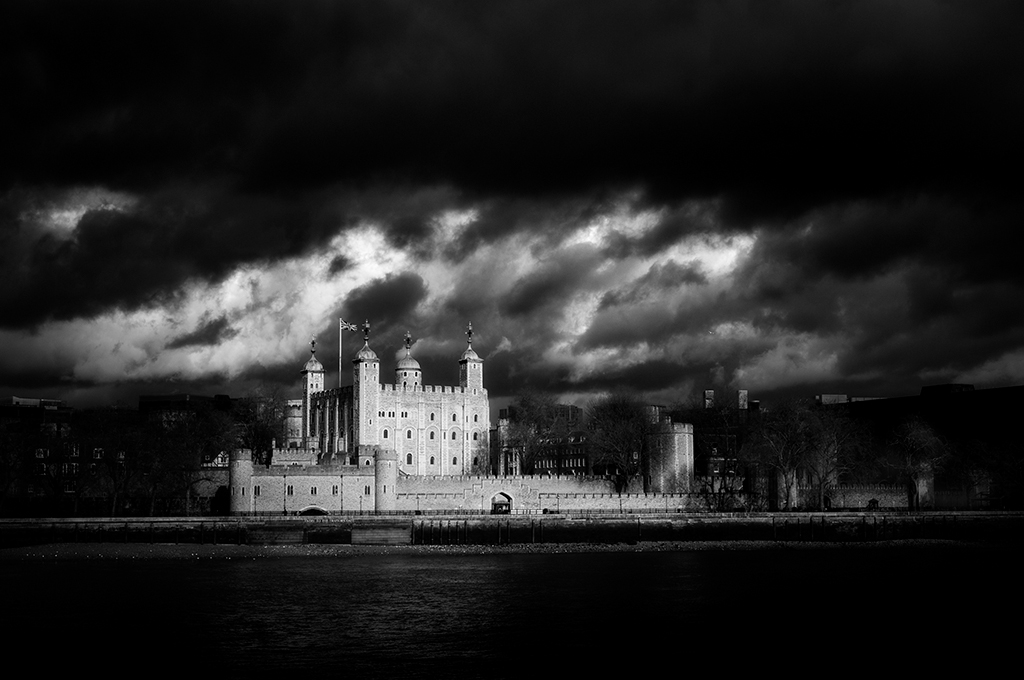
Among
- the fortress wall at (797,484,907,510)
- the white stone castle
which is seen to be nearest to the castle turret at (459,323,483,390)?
the white stone castle

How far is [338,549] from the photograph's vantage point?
70.7 metres

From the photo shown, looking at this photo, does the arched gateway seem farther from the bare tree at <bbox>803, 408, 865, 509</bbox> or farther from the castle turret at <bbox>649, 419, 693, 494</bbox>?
the bare tree at <bbox>803, 408, 865, 509</bbox>

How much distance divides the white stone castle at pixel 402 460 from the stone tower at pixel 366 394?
Result: 0.09 metres

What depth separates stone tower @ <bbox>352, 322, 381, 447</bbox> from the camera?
4259 inches

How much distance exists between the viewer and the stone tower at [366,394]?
108 m

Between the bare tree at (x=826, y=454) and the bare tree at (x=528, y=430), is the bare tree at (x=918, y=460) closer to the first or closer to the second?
the bare tree at (x=826, y=454)

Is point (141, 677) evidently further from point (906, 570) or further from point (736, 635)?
point (906, 570)

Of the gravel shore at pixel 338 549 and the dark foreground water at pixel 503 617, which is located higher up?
the gravel shore at pixel 338 549

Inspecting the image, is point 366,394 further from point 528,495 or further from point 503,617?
point 503,617

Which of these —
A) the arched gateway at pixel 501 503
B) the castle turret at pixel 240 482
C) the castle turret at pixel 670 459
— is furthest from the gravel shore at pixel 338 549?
the castle turret at pixel 670 459

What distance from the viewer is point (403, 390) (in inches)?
4429

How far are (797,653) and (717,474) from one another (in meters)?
68.6

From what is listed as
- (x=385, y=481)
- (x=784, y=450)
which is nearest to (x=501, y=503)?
(x=385, y=481)

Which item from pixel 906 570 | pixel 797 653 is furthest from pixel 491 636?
pixel 906 570
